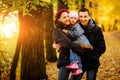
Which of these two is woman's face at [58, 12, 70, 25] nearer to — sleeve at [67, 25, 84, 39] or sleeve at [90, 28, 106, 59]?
sleeve at [67, 25, 84, 39]

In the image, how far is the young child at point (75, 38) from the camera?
607 cm

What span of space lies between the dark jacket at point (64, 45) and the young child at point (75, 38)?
9 centimetres

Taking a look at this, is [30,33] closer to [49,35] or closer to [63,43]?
[63,43]

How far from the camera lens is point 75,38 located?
6.22 meters

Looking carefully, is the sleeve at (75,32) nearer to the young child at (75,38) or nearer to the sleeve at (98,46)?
the young child at (75,38)

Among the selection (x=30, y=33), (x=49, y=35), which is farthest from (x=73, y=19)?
(x=49, y=35)

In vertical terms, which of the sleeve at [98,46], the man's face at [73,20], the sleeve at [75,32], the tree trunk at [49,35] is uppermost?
the man's face at [73,20]

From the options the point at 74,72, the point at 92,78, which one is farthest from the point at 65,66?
the point at 92,78

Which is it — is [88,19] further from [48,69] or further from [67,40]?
[48,69]

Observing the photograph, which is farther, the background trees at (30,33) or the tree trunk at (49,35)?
the tree trunk at (49,35)

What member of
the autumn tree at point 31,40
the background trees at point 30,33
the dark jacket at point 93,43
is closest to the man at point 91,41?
the dark jacket at point 93,43

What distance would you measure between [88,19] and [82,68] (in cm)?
105

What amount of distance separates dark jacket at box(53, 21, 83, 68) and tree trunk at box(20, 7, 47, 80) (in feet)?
10.3

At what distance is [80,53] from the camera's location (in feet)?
20.0
